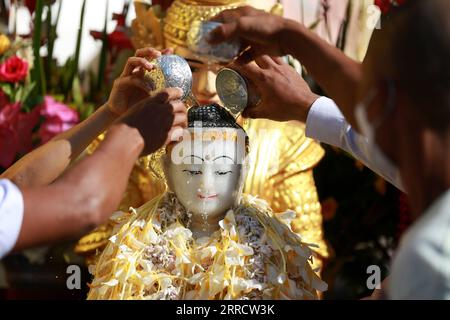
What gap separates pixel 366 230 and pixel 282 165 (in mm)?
626

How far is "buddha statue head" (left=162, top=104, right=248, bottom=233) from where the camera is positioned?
2.21 m

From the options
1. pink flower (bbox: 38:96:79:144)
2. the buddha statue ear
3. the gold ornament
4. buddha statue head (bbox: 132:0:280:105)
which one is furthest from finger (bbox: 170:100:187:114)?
the gold ornament

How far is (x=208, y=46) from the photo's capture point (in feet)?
6.06

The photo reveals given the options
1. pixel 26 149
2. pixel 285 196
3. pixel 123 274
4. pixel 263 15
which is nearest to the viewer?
pixel 263 15

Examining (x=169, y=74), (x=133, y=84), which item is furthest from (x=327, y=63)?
(x=133, y=84)

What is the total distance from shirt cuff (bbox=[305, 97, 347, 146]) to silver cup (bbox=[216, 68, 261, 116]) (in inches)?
5.1

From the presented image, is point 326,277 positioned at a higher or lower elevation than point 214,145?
lower

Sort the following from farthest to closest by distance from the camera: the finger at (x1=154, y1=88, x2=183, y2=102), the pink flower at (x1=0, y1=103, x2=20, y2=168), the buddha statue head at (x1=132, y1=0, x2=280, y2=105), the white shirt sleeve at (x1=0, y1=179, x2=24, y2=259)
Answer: the pink flower at (x1=0, y1=103, x2=20, y2=168) → the buddha statue head at (x1=132, y1=0, x2=280, y2=105) → the finger at (x1=154, y1=88, x2=183, y2=102) → the white shirt sleeve at (x1=0, y1=179, x2=24, y2=259)

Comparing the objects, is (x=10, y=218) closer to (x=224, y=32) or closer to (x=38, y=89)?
(x=224, y=32)

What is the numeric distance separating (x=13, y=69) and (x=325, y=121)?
1421 mm

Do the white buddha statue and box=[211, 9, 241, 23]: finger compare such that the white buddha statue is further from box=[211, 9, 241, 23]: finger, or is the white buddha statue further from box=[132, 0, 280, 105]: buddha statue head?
box=[132, 0, 280, 105]: buddha statue head

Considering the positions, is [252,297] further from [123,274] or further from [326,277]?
[326,277]

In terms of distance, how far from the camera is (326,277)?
3445mm

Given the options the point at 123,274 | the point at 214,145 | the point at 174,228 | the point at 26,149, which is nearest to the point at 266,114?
the point at 214,145
